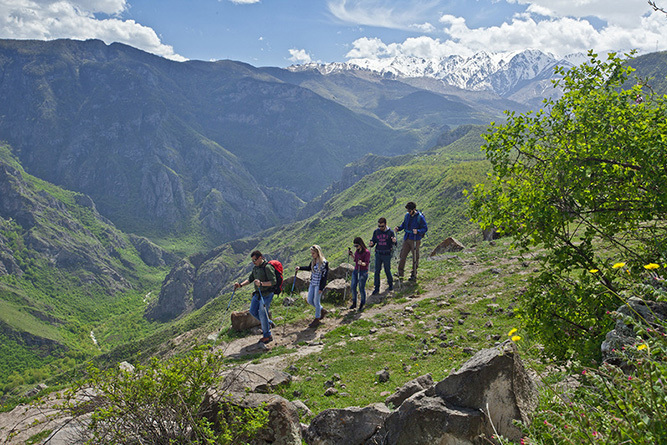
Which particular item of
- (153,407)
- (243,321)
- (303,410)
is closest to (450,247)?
(243,321)

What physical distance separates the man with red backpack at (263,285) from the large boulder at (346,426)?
294 inches

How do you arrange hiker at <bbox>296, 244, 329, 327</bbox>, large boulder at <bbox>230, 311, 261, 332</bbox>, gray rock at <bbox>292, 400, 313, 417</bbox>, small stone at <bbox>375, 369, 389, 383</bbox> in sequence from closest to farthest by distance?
1. gray rock at <bbox>292, 400, 313, 417</bbox>
2. small stone at <bbox>375, 369, 389, 383</bbox>
3. hiker at <bbox>296, 244, 329, 327</bbox>
4. large boulder at <bbox>230, 311, 261, 332</bbox>

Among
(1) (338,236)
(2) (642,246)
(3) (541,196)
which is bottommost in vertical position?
(1) (338,236)

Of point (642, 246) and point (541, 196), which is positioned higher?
point (541, 196)

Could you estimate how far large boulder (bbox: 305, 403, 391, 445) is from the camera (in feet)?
24.7

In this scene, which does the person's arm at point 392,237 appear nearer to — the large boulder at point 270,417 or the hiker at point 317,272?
the hiker at point 317,272

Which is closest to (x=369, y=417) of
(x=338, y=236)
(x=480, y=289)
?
(x=480, y=289)

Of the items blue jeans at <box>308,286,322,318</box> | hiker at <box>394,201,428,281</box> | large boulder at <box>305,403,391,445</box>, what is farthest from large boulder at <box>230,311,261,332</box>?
large boulder at <box>305,403,391,445</box>

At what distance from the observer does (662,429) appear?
120 inches

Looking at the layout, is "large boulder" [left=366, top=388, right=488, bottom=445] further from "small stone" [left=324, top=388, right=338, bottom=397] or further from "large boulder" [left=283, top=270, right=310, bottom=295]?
"large boulder" [left=283, top=270, right=310, bottom=295]

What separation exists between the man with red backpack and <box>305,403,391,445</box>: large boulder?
7.46 m

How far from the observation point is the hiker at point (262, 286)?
15.0m

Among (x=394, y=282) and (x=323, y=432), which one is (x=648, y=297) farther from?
(x=394, y=282)

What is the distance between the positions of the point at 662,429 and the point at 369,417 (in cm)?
551
